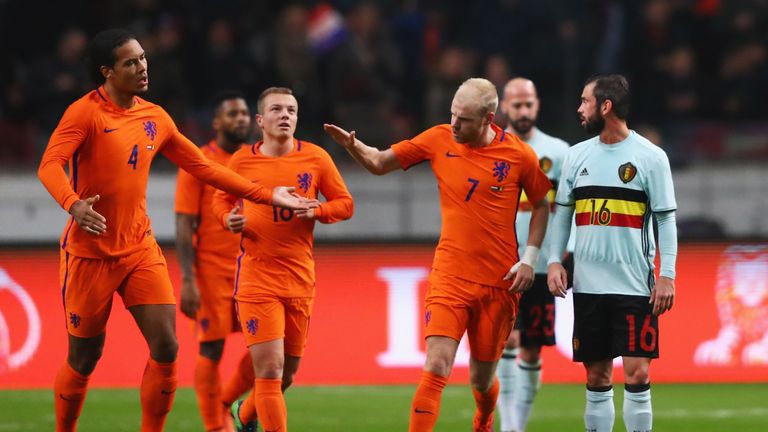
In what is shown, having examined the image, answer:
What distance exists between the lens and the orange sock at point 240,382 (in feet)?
27.2

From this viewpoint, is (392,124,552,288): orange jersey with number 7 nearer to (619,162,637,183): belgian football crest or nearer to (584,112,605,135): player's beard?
(584,112,605,135): player's beard

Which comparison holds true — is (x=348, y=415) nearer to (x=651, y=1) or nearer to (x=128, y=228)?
(x=128, y=228)

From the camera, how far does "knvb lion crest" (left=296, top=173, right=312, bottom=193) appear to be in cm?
Answer: 771

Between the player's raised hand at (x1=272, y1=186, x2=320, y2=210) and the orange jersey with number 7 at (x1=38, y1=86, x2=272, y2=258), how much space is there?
0.16 ft

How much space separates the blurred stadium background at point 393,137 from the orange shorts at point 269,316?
1978 mm

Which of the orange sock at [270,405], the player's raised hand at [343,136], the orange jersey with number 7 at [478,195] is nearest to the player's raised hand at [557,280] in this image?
the orange jersey with number 7 at [478,195]

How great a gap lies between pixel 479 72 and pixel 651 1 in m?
2.35

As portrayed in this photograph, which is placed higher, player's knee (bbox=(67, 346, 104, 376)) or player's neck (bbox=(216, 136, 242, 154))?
player's neck (bbox=(216, 136, 242, 154))

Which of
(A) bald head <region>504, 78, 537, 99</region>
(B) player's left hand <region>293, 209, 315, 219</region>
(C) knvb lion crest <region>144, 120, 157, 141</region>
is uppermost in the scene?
(A) bald head <region>504, 78, 537, 99</region>

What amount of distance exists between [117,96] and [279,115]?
3.42 feet

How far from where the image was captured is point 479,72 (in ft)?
46.7

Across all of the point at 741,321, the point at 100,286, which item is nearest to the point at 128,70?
the point at 100,286

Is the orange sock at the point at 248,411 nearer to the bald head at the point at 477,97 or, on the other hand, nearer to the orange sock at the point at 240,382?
the orange sock at the point at 240,382

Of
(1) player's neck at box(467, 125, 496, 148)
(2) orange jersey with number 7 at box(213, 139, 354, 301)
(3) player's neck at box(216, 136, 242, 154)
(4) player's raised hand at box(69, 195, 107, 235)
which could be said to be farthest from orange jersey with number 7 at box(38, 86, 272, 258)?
(3) player's neck at box(216, 136, 242, 154)
